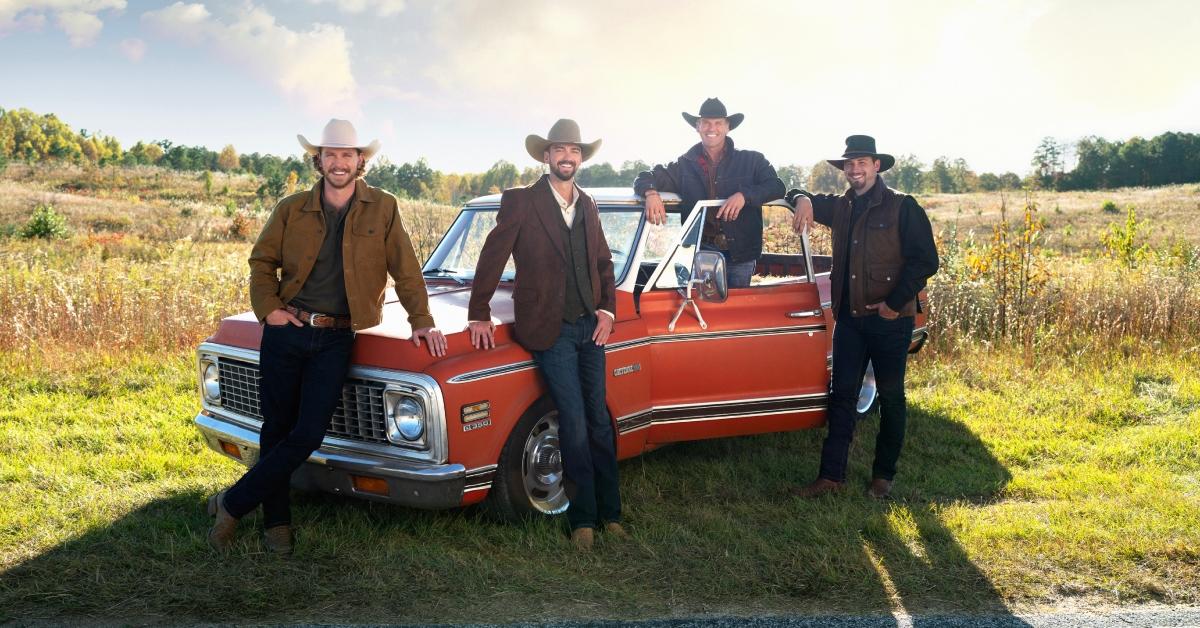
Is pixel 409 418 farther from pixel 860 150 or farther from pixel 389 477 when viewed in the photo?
pixel 860 150

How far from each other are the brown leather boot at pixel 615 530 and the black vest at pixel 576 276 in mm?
1125

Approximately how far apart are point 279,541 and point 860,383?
3415 mm

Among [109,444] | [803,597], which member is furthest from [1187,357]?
[109,444]

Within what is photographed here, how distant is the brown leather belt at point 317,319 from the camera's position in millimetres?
4512

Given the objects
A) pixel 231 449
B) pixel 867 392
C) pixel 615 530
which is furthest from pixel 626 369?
pixel 867 392

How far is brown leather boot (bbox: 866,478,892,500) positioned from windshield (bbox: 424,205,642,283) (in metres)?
2.04

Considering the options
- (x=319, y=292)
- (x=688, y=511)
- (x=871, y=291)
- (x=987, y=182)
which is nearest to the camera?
(x=319, y=292)

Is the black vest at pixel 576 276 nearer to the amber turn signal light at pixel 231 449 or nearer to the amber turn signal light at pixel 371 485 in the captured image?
the amber turn signal light at pixel 371 485

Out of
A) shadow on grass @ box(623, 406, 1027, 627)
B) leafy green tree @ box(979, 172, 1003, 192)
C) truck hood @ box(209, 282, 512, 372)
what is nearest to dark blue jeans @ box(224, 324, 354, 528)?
truck hood @ box(209, 282, 512, 372)

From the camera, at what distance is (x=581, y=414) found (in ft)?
15.8

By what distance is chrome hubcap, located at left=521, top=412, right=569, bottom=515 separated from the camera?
4.96 meters

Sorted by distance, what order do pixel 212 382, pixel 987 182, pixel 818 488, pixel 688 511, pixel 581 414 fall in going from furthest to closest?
pixel 987 182 < pixel 818 488 < pixel 688 511 < pixel 212 382 < pixel 581 414

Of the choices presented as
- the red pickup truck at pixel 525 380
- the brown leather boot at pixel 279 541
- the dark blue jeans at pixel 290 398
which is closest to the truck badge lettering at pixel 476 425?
the red pickup truck at pixel 525 380

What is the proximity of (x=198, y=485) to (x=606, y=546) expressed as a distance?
2.69m
